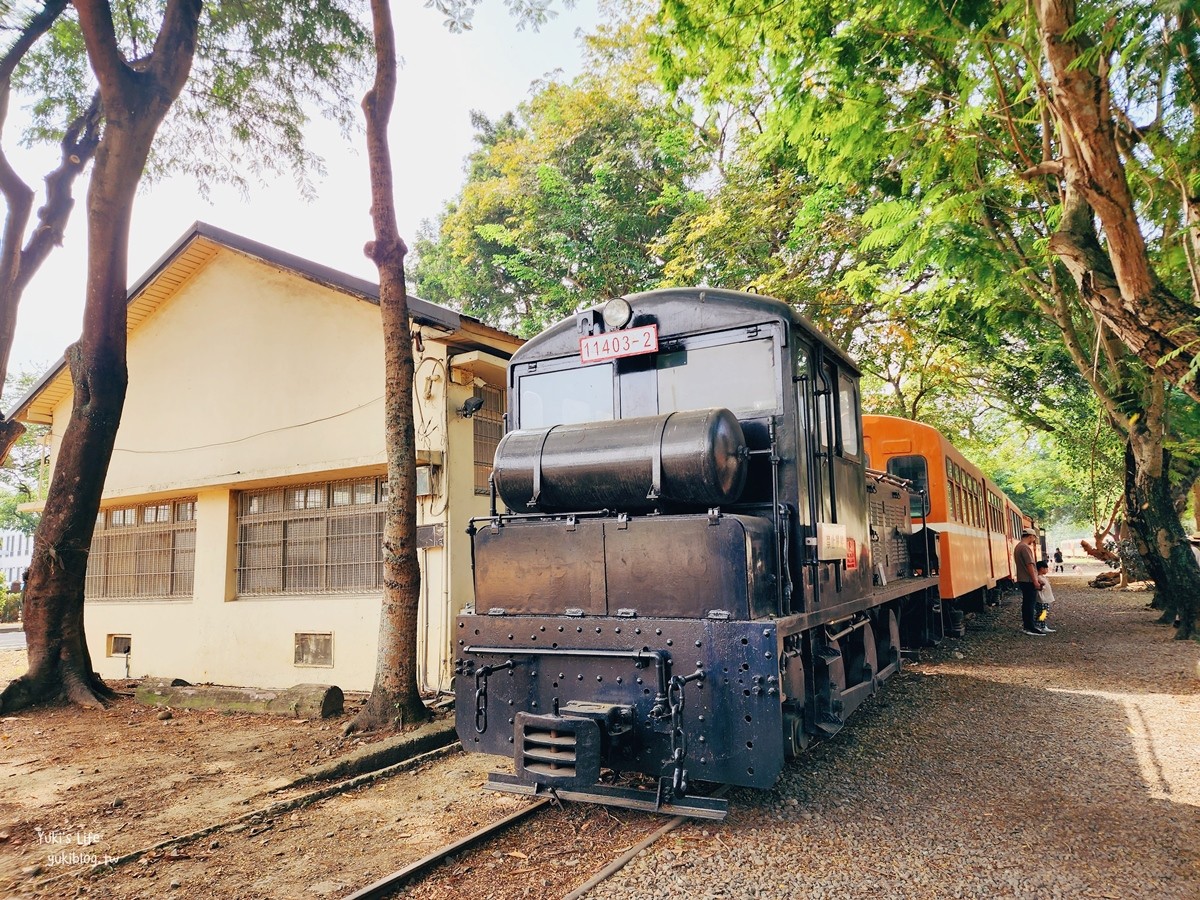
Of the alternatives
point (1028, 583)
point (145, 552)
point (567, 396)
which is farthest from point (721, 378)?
point (145, 552)

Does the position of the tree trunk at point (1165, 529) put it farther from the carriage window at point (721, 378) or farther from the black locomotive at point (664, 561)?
the carriage window at point (721, 378)

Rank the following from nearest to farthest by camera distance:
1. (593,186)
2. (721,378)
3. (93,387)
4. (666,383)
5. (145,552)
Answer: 1. (721,378)
2. (666,383)
3. (93,387)
4. (145,552)
5. (593,186)

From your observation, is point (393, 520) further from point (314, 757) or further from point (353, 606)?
point (353, 606)

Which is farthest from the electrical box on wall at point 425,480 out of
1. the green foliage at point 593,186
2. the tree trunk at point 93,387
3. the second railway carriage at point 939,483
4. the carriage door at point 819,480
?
the green foliage at point 593,186

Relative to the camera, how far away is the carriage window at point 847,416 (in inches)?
232

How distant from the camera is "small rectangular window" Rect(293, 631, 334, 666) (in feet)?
32.3

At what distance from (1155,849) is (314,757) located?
19.1 feet

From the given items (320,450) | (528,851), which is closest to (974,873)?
(528,851)

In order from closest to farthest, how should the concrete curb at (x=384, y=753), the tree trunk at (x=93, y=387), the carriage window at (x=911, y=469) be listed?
1. the concrete curb at (x=384, y=753)
2. the tree trunk at (x=93, y=387)
3. the carriage window at (x=911, y=469)

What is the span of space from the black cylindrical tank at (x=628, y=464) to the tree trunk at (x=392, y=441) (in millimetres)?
2714

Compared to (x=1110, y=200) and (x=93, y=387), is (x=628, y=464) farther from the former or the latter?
(x=93, y=387)

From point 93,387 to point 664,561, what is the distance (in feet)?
26.6

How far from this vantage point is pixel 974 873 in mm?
3709

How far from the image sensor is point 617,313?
5215 millimetres
